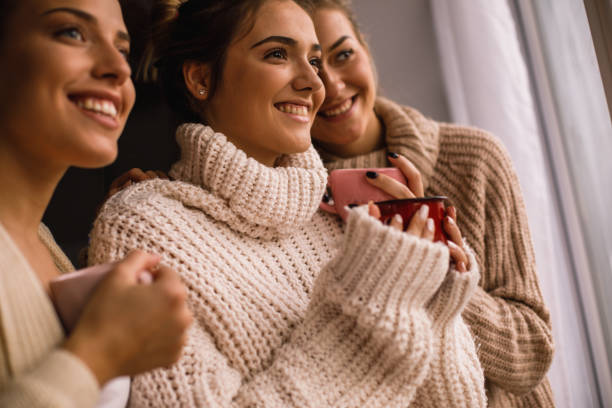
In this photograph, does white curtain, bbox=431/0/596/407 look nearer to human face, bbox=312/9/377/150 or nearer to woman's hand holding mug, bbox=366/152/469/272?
human face, bbox=312/9/377/150

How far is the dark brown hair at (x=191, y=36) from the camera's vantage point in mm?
1055

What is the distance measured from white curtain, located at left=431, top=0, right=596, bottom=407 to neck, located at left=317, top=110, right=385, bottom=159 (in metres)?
0.50

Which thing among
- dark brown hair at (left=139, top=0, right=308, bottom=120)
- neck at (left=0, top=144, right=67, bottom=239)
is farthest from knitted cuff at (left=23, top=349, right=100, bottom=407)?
dark brown hair at (left=139, top=0, right=308, bottom=120)

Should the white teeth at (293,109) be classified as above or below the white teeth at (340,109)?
above

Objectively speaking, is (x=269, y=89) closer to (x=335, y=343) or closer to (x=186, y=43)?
(x=186, y=43)

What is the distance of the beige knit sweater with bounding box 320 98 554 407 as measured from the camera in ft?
3.91

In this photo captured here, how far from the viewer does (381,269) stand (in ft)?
2.60

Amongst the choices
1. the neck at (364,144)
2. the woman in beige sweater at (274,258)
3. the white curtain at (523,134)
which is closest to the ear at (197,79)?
the woman in beige sweater at (274,258)

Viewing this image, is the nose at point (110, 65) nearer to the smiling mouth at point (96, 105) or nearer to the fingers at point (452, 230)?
the smiling mouth at point (96, 105)

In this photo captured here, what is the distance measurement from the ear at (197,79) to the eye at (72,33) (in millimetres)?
453

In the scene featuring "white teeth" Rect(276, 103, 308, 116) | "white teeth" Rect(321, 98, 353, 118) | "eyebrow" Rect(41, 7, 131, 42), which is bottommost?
"white teeth" Rect(321, 98, 353, 118)

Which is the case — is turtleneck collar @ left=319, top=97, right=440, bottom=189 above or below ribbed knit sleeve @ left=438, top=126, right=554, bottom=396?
above

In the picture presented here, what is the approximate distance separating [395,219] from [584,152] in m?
0.95

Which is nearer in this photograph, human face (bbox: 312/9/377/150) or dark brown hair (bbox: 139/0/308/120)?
dark brown hair (bbox: 139/0/308/120)
